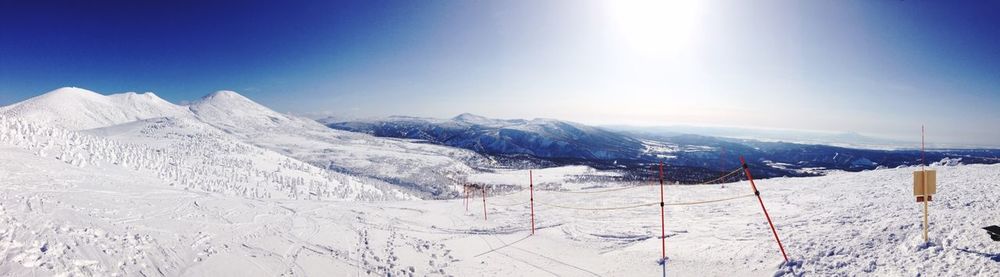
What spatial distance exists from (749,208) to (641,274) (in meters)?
11.5

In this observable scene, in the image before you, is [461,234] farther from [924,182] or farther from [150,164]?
[150,164]

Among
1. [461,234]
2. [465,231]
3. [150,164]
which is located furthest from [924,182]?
[150,164]

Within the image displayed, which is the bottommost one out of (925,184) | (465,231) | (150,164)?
(465,231)

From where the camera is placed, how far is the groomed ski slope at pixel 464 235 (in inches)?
405

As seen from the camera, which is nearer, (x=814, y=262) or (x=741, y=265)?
(x=814, y=262)

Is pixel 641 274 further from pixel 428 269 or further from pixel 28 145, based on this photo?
pixel 28 145

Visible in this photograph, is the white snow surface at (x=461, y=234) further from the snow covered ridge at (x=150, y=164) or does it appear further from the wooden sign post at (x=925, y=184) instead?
the snow covered ridge at (x=150, y=164)

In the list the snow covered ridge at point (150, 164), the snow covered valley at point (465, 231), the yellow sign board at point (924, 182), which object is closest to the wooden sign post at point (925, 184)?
Result: the yellow sign board at point (924, 182)

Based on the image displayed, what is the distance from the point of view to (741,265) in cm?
1115

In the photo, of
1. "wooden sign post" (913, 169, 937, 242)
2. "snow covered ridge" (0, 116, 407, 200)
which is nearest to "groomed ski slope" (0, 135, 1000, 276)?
"wooden sign post" (913, 169, 937, 242)

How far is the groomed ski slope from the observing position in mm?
10289

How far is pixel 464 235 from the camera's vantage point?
19750 millimetres

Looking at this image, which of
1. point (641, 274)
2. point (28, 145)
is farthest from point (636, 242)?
point (28, 145)

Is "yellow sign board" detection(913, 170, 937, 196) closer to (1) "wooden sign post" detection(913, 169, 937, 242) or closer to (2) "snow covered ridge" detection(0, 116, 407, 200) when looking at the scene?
(1) "wooden sign post" detection(913, 169, 937, 242)
